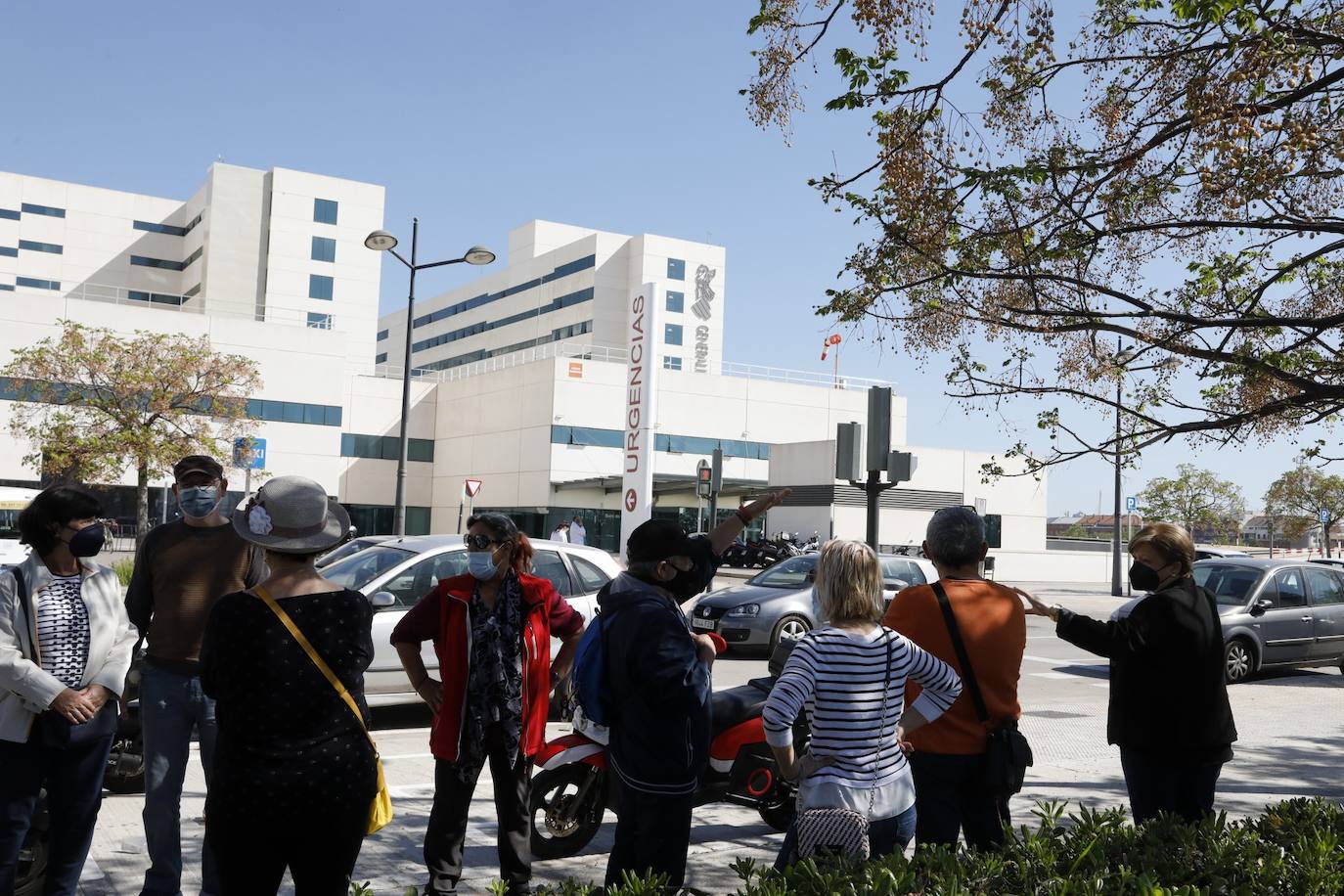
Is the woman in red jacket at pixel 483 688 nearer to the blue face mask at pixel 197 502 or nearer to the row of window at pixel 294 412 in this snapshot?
the blue face mask at pixel 197 502

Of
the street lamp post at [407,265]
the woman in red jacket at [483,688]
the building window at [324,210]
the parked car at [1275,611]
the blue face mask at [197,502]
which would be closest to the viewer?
the woman in red jacket at [483,688]

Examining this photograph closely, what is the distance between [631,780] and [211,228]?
66565 mm

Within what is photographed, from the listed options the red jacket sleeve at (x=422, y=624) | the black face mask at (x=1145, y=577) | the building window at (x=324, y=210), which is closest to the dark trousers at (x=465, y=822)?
the red jacket sleeve at (x=422, y=624)

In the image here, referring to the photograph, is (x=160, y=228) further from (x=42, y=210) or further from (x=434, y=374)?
(x=434, y=374)

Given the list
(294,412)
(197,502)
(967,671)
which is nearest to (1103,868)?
(967,671)

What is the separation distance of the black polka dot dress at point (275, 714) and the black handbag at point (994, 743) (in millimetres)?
2120

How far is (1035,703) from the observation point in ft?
40.2

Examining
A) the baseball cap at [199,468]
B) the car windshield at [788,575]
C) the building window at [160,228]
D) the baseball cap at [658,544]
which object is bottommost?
the car windshield at [788,575]

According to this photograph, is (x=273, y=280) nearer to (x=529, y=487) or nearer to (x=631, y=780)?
(x=529, y=487)

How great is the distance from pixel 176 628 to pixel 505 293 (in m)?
80.8

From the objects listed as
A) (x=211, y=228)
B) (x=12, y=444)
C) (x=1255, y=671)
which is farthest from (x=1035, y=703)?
(x=211, y=228)

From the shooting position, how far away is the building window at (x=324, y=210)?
2495 inches

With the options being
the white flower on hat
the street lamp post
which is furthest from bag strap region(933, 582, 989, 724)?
the street lamp post

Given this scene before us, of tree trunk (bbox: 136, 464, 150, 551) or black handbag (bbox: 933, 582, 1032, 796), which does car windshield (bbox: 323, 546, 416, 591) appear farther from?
tree trunk (bbox: 136, 464, 150, 551)
